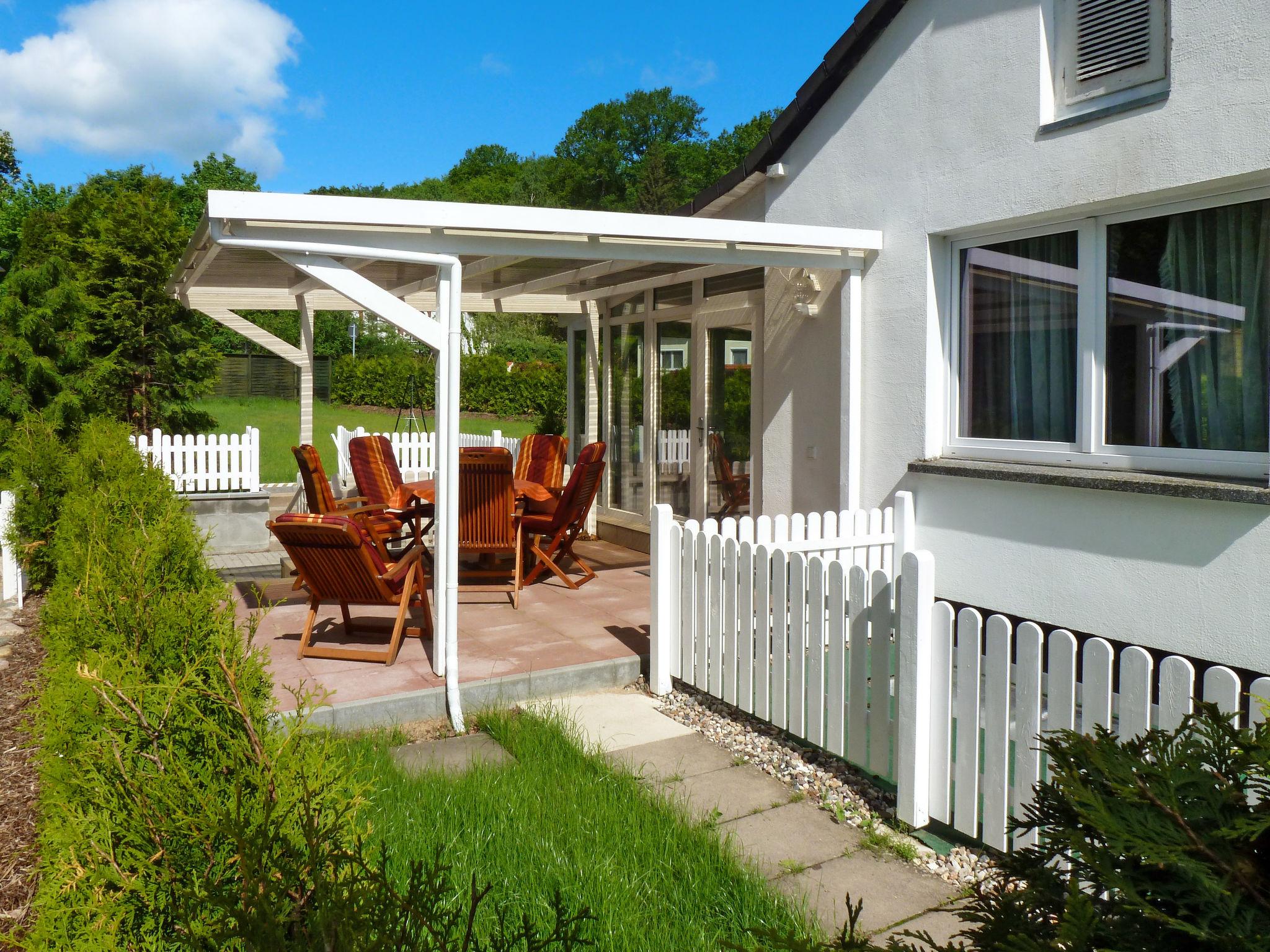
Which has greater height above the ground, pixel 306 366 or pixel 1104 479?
pixel 306 366

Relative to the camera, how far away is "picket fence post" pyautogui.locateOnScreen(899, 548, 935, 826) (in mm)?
3818

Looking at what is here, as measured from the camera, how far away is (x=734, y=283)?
8.91 metres

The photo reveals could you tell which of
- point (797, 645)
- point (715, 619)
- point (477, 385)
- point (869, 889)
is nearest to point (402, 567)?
point (715, 619)

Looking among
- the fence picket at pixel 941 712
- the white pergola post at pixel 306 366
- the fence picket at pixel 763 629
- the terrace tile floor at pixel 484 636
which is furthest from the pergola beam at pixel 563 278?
the fence picket at pixel 941 712

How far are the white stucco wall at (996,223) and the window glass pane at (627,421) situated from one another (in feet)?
9.18

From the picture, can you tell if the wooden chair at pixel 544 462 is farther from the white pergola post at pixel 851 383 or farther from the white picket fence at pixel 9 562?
the white picket fence at pixel 9 562

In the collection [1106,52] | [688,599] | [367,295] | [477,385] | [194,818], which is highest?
[477,385]

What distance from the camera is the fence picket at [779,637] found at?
4.72 meters

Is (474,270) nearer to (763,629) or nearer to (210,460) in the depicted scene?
(763,629)

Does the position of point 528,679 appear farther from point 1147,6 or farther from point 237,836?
point 1147,6

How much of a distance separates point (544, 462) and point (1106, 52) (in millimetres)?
6605

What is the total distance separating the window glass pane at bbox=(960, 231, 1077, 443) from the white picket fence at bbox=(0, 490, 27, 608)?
7254 millimetres

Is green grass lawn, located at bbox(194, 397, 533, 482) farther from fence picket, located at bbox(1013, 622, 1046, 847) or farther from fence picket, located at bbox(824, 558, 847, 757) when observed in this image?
fence picket, located at bbox(1013, 622, 1046, 847)

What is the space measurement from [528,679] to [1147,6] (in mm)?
4853
